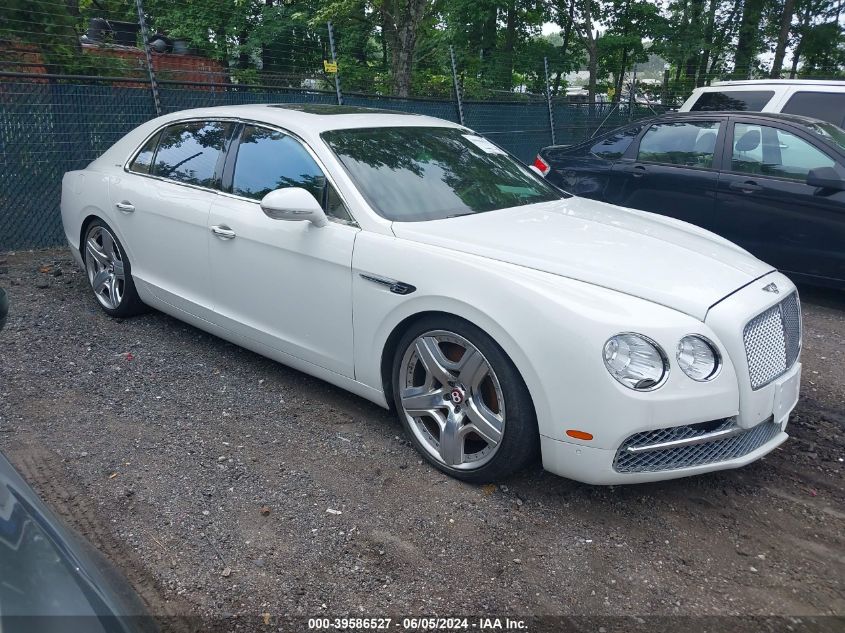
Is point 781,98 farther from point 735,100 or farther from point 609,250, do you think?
point 609,250

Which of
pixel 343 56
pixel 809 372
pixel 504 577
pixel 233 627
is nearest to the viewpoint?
pixel 233 627

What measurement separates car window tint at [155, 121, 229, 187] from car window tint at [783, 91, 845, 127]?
22.4ft

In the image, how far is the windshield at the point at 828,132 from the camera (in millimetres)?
6410

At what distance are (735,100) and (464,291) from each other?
24.0ft

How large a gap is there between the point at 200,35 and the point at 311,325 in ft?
56.4

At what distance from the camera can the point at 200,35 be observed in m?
18.6

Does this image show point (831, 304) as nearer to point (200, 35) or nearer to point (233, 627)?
point (233, 627)

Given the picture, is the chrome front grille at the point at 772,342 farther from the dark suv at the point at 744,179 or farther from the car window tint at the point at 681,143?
the car window tint at the point at 681,143

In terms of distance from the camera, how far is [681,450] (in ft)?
9.81

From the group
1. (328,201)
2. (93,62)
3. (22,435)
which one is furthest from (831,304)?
(93,62)

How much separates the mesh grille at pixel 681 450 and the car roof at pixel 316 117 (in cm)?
237

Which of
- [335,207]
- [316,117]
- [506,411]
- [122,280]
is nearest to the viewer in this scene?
[506,411]

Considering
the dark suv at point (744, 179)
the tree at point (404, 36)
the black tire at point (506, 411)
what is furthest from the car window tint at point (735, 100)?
the black tire at point (506, 411)

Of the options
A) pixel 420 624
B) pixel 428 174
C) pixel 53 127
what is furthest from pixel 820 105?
pixel 53 127
